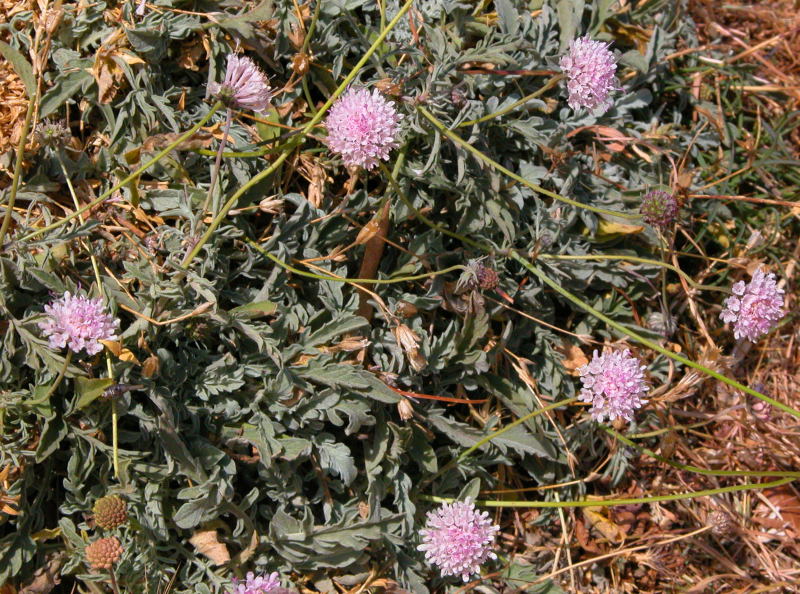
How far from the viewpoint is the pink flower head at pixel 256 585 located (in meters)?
2.32

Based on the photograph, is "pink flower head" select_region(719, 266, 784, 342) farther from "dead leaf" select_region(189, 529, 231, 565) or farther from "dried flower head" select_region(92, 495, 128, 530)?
"dried flower head" select_region(92, 495, 128, 530)

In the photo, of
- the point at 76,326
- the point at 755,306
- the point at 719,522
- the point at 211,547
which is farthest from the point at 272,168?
the point at 719,522

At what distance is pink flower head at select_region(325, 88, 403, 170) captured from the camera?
92.8 inches

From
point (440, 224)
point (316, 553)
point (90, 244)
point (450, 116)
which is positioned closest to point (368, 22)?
point (450, 116)

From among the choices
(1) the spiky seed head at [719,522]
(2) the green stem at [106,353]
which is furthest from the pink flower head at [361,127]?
(1) the spiky seed head at [719,522]

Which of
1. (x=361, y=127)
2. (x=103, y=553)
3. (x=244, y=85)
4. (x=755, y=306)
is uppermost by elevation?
(x=244, y=85)

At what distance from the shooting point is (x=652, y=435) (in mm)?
2930

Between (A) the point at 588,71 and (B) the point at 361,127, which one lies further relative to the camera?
(A) the point at 588,71

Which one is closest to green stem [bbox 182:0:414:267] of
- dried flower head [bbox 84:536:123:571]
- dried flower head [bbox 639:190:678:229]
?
dried flower head [bbox 84:536:123:571]

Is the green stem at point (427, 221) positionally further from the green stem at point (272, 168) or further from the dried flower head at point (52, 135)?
the dried flower head at point (52, 135)

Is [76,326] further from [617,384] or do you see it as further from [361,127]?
[617,384]

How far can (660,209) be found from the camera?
275 cm

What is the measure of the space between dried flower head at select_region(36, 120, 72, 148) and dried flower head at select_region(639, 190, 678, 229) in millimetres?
2084

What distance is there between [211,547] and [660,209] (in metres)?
1.97
